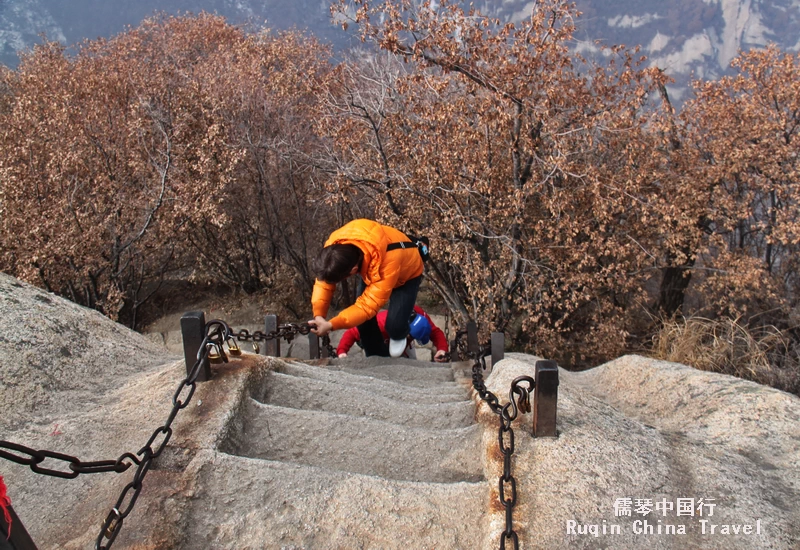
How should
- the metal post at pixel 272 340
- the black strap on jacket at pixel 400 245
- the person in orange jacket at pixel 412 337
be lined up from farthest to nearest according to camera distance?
the person in orange jacket at pixel 412 337 → the metal post at pixel 272 340 → the black strap on jacket at pixel 400 245

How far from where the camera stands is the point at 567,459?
2.77 meters

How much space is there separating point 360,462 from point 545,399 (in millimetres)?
954

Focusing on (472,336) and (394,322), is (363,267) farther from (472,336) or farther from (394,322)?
(472,336)

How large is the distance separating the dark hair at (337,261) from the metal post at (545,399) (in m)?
Result: 1.83

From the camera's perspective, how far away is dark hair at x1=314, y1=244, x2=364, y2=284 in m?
4.26

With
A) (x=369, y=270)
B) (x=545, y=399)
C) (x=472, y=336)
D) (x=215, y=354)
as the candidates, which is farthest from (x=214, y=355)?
(x=472, y=336)

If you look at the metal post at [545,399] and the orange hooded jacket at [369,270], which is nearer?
the metal post at [545,399]

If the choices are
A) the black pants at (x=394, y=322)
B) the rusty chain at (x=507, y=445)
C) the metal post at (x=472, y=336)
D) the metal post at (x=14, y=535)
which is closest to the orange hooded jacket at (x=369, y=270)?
the black pants at (x=394, y=322)

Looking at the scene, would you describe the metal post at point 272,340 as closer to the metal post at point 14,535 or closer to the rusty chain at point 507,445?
the rusty chain at point 507,445

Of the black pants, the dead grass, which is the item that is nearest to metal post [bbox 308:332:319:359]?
the black pants

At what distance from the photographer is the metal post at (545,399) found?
2.86 meters

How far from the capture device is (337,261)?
426 centimetres

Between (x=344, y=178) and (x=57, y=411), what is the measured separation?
21.3 feet

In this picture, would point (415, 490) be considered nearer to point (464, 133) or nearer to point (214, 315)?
point (464, 133)
